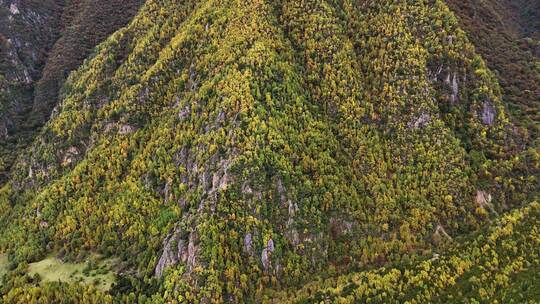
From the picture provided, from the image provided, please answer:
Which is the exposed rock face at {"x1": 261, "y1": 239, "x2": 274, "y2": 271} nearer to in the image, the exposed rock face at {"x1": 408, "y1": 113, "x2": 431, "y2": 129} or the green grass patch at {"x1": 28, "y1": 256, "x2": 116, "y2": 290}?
the green grass patch at {"x1": 28, "y1": 256, "x2": 116, "y2": 290}

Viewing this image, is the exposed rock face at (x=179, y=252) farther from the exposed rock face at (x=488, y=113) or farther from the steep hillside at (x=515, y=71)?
the steep hillside at (x=515, y=71)

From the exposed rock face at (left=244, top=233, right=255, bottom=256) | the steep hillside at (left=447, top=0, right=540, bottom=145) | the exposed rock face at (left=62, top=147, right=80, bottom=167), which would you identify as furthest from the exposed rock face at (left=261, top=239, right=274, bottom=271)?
the steep hillside at (left=447, top=0, right=540, bottom=145)

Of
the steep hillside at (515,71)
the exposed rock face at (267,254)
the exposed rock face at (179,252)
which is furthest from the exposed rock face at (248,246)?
the steep hillside at (515,71)

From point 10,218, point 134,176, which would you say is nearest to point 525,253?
point 134,176

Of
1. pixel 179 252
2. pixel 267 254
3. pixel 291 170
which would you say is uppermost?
pixel 291 170

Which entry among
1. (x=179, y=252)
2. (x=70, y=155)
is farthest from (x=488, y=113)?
(x=70, y=155)

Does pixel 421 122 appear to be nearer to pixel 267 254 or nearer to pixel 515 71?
pixel 515 71
